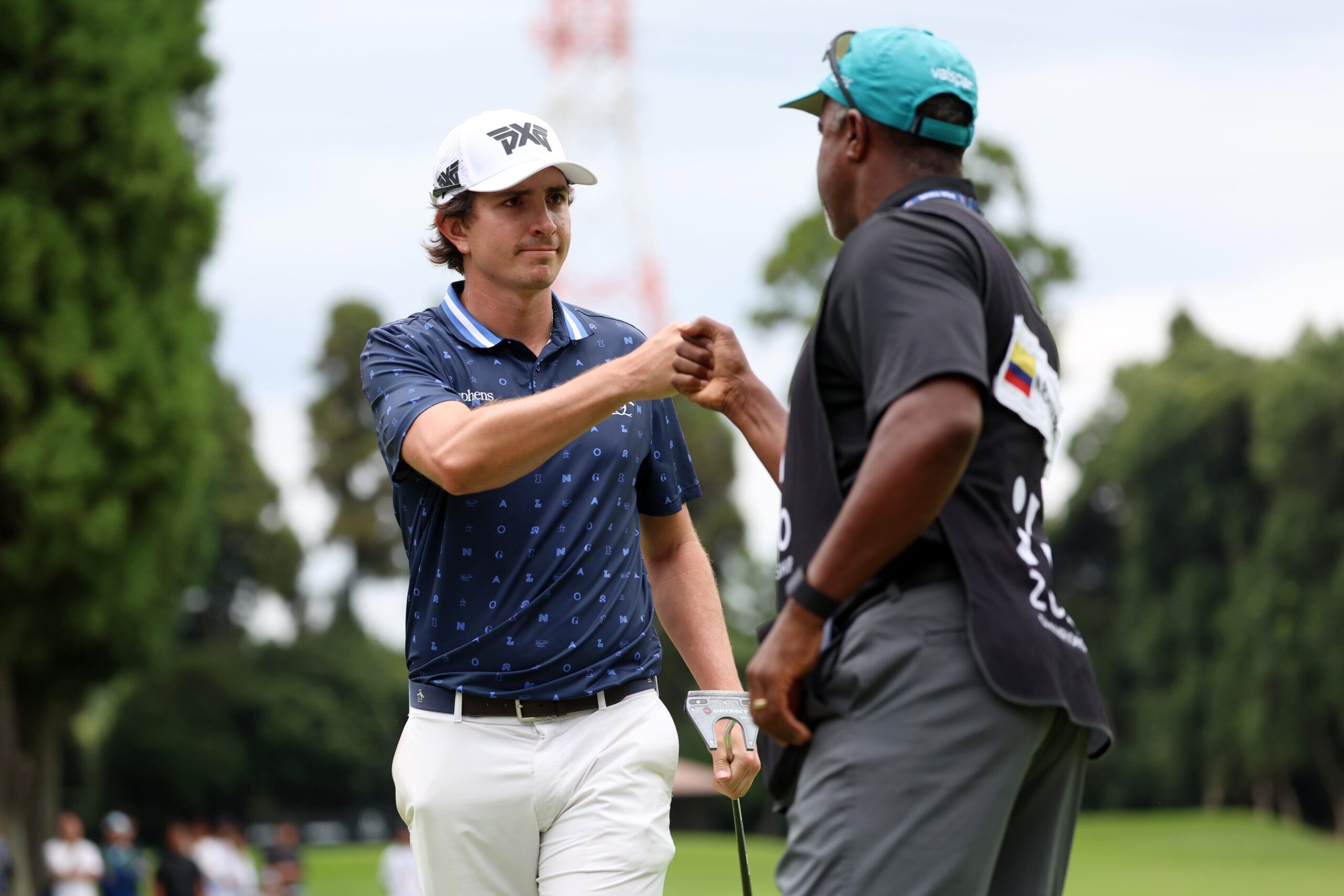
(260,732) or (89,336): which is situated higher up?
(89,336)

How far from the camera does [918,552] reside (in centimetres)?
312

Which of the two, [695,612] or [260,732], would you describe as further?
[260,732]

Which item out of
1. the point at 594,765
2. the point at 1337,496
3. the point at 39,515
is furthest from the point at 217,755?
the point at 594,765

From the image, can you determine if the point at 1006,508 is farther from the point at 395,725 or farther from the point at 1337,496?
the point at 395,725

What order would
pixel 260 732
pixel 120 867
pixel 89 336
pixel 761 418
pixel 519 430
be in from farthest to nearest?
pixel 260 732
pixel 89 336
pixel 120 867
pixel 519 430
pixel 761 418

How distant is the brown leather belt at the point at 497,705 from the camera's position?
4320mm

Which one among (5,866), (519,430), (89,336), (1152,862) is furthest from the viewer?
(1152,862)

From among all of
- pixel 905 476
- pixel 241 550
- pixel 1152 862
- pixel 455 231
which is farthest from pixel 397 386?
pixel 241 550

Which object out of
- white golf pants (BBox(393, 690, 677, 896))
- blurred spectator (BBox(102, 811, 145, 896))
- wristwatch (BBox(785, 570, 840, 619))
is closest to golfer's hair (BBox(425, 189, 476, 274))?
white golf pants (BBox(393, 690, 677, 896))

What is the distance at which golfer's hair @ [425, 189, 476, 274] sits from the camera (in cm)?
465

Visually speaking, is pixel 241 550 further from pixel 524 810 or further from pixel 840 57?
pixel 840 57

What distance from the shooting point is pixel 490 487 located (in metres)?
4.11

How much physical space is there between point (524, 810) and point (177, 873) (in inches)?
668

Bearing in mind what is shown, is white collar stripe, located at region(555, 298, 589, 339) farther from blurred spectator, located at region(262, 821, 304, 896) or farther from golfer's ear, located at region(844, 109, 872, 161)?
blurred spectator, located at region(262, 821, 304, 896)
